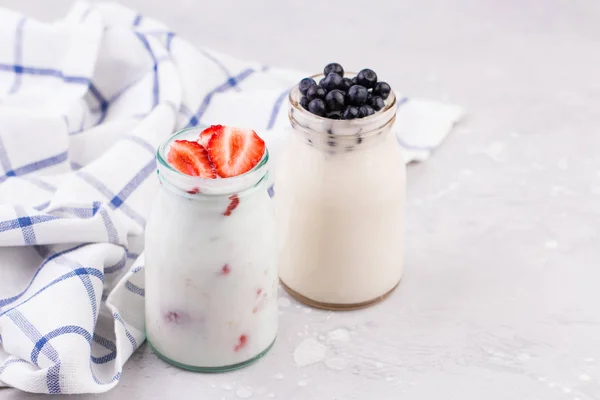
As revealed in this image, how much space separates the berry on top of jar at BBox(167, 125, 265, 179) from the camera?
1133 millimetres

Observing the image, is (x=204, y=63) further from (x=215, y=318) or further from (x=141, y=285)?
(x=215, y=318)

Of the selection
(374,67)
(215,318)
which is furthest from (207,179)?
(374,67)

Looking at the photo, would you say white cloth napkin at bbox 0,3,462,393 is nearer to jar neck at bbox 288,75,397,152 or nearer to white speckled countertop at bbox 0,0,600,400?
white speckled countertop at bbox 0,0,600,400

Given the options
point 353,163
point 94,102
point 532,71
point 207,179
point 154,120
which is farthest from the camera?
point 532,71

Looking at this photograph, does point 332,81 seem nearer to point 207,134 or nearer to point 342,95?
point 342,95

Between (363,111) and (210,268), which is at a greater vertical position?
(363,111)

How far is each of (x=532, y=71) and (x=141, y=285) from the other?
3.15 feet

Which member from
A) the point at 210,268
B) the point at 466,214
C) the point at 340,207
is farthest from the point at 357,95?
the point at 466,214

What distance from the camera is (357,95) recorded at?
47.3 inches

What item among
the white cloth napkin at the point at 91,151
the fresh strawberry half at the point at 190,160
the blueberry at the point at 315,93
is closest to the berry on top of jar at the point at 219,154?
the fresh strawberry half at the point at 190,160

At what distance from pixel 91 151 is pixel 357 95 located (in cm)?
56

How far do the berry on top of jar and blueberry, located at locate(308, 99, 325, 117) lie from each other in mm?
88

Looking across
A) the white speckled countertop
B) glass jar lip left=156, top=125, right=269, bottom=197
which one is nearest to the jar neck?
glass jar lip left=156, top=125, right=269, bottom=197

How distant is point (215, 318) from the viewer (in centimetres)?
119
